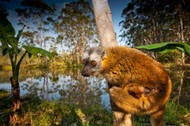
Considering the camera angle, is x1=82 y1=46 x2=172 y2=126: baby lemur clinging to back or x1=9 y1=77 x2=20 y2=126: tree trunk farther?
x1=9 y1=77 x2=20 y2=126: tree trunk

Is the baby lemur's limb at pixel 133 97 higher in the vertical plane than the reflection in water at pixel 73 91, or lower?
higher

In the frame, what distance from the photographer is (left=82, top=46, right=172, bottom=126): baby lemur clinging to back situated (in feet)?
7.65

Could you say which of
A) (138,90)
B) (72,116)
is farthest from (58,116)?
(138,90)

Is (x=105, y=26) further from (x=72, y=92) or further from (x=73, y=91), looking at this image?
(x=73, y=91)

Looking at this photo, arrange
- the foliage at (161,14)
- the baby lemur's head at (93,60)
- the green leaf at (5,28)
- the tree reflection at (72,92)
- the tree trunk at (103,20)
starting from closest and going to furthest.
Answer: the tree trunk at (103,20)
the baby lemur's head at (93,60)
the green leaf at (5,28)
the tree reflection at (72,92)
the foliage at (161,14)

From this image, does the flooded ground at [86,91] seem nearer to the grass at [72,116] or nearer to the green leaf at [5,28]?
the grass at [72,116]

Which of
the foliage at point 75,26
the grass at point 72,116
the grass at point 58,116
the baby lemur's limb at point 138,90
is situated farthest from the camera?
the foliage at point 75,26

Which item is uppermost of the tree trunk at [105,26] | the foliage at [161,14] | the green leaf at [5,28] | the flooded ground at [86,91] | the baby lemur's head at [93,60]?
the foliage at [161,14]

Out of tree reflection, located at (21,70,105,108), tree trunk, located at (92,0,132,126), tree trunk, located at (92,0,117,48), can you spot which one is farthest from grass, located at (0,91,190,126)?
tree trunk, located at (92,0,117,48)

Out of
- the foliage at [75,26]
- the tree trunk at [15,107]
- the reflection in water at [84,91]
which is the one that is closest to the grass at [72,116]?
the tree trunk at [15,107]

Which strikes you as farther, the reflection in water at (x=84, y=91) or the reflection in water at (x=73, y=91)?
the reflection in water at (x=73, y=91)

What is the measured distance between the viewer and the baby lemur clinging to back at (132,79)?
2.33m

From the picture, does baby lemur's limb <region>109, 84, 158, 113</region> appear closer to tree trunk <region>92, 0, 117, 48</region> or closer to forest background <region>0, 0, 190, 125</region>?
tree trunk <region>92, 0, 117, 48</region>

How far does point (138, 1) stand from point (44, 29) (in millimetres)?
20004
